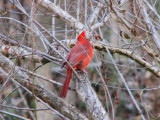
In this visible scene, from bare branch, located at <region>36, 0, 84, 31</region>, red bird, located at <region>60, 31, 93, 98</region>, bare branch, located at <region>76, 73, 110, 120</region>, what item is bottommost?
bare branch, located at <region>76, 73, 110, 120</region>

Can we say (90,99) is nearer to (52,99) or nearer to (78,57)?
(52,99)

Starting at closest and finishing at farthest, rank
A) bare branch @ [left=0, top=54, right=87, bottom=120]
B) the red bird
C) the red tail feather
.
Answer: bare branch @ [left=0, top=54, right=87, bottom=120] < the red tail feather < the red bird

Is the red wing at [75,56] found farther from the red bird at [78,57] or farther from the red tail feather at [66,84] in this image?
the red tail feather at [66,84]

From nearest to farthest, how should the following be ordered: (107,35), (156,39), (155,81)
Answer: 1. (156,39)
2. (155,81)
3. (107,35)

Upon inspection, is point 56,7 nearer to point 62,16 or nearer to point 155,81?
point 62,16

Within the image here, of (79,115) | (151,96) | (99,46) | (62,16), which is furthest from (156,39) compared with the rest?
(151,96)

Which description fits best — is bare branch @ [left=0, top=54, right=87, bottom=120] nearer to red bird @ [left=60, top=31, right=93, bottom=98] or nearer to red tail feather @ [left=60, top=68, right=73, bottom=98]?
red tail feather @ [left=60, top=68, right=73, bottom=98]

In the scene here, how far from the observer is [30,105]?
751cm

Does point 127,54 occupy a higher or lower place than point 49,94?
higher

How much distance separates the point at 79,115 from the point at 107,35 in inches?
299

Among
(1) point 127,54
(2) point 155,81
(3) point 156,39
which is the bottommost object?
(2) point 155,81

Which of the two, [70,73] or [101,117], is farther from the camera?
[70,73]

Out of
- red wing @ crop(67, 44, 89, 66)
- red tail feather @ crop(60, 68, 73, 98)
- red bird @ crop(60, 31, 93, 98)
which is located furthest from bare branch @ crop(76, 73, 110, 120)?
red wing @ crop(67, 44, 89, 66)

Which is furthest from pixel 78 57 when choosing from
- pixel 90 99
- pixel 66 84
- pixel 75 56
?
pixel 90 99
